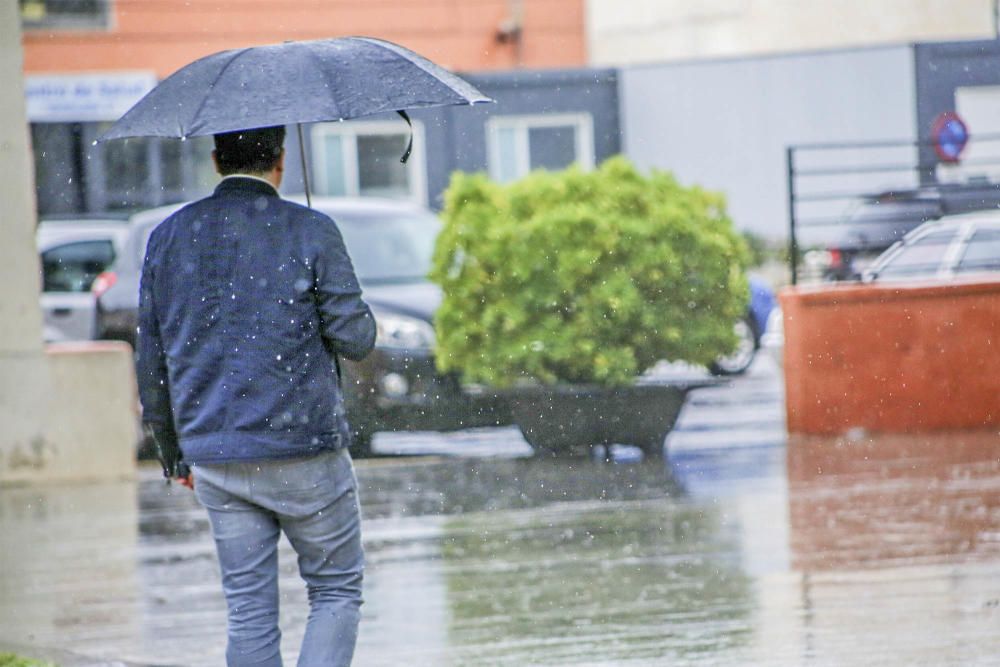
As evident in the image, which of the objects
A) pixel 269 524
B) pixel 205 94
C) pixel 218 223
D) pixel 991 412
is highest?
pixel 205 94

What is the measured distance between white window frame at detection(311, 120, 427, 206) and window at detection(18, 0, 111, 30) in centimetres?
404

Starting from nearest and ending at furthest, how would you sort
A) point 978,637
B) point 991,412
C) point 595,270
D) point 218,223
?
point 218,223 → point 978,637 → point 595,270 → point 991,412

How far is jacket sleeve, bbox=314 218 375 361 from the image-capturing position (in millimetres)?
4461

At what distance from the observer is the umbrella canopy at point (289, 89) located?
4.56m

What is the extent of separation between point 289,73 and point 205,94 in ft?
0.76

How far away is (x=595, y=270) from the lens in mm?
10344

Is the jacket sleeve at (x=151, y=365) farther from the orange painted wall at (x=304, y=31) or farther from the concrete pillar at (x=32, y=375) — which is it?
the orange painted wall at (x=304, y=31)

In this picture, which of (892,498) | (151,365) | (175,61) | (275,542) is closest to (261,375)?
(151,365)

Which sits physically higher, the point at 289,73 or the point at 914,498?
the point at 289,73

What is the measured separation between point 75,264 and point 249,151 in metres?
12.8

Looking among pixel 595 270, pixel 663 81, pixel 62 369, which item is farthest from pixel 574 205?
pixel 663 81

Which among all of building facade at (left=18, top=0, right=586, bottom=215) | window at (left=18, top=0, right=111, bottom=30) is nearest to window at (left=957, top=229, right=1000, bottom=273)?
building facade at (left=18, top=0, right=586, bottom=215)

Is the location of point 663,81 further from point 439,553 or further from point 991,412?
point 439,553

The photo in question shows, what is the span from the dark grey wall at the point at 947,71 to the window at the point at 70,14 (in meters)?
15.7
